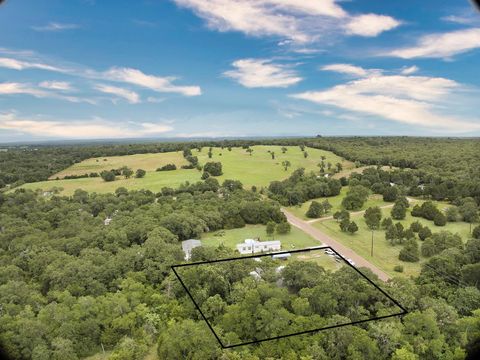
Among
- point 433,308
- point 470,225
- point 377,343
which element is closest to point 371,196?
point 470,225

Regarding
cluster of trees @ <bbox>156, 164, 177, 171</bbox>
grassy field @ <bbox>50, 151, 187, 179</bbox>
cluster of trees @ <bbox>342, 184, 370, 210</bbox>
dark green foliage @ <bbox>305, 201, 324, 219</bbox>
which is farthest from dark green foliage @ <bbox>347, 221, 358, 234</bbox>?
grassy field @ <bbox>50, 151, 187, 179</bbox>

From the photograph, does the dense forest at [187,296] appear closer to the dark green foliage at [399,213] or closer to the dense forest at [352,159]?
the dark green foliage at [399,213]

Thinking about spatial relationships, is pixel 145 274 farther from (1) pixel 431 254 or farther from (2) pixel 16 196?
(2) pixel 16 196

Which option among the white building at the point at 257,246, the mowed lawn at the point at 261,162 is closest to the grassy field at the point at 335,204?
the mowed lawn at the point at 261,162

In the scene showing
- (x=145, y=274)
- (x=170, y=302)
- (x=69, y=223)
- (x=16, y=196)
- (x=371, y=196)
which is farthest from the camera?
(x=371, y=196)

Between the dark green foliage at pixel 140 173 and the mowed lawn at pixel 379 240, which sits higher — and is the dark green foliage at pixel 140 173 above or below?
above

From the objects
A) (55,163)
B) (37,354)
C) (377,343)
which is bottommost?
(37,354)

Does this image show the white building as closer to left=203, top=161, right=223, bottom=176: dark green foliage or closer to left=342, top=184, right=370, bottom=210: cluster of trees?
left=342, top=184, right=370, bottom=210: cluster of trees
